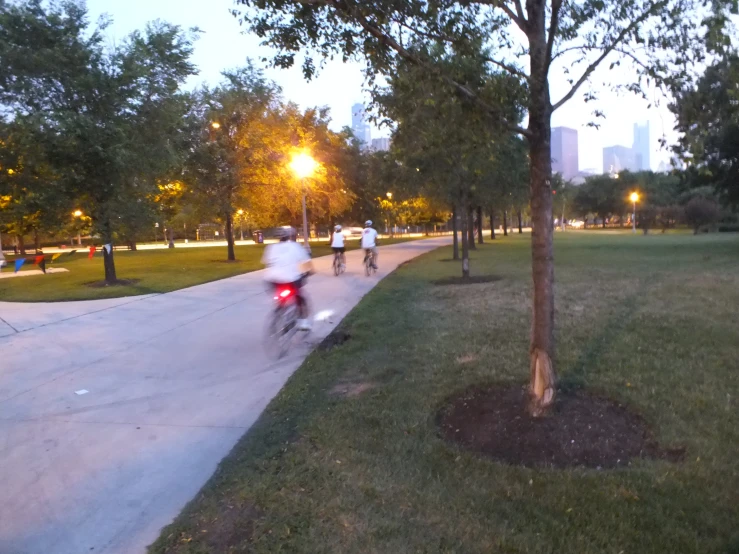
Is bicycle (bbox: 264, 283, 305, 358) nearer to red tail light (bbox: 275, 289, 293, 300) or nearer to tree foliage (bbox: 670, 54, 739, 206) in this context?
red tail light (bbox: 275, 289, 293, 300)

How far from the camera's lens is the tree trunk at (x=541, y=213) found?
4914 millimetres

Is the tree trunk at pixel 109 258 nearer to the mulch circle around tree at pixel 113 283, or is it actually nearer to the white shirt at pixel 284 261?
the mulch circle around tree at pixel 113 283

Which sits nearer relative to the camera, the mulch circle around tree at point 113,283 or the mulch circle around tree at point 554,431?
the mulch circle around tree at point 554,431

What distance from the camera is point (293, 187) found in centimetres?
2795

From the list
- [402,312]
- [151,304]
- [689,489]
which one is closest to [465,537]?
[689,489]

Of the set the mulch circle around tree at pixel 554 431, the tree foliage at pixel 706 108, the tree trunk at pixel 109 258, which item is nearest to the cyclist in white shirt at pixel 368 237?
the tree trunk at pixel 109 258

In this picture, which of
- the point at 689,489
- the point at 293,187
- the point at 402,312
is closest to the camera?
the point at 689,489

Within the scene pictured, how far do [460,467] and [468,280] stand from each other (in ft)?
38.5

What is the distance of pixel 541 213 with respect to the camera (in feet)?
16.0

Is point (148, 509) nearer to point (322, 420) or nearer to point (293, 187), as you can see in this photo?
point (322, 420)

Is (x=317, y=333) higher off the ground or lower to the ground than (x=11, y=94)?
lower

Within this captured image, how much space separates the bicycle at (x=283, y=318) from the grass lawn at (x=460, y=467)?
2.81 feet

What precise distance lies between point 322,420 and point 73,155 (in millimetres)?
12671

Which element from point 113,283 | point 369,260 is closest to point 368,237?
point 369,260
